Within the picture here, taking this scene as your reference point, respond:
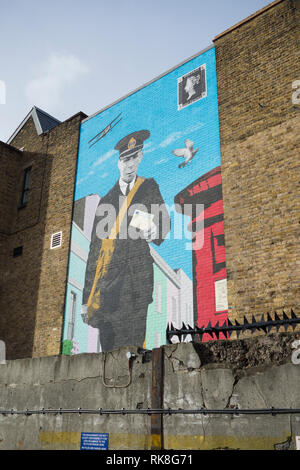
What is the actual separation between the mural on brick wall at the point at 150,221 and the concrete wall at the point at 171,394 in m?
3.46

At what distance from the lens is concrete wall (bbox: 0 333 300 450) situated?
4.73 m

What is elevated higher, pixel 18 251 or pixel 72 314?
pixel 18 251

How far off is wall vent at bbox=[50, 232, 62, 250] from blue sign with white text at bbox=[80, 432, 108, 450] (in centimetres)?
804

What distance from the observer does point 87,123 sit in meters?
14.2

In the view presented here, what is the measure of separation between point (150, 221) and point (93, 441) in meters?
6.18

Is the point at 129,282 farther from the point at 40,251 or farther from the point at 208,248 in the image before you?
the point at 40,251

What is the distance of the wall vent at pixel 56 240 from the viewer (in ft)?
44.0

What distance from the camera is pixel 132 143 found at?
12.4 meters

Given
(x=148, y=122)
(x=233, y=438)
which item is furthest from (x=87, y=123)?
(x=233, y=438)

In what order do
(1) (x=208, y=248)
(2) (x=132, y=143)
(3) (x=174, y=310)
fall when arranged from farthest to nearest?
(2) (x=132, y=143) → (3) (x=174, y=310) → (1) (x=208, y=248)

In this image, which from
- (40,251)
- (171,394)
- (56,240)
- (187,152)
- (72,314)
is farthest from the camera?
(40,251)

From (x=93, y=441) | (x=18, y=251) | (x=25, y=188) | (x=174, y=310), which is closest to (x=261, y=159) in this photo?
(x=174, y=310)

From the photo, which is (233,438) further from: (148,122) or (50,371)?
(148,122)

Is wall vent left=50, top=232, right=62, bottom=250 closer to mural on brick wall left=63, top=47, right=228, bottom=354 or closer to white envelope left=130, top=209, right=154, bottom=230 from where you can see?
mural on brick wall left=63, top=47, right=228, bottom=354
